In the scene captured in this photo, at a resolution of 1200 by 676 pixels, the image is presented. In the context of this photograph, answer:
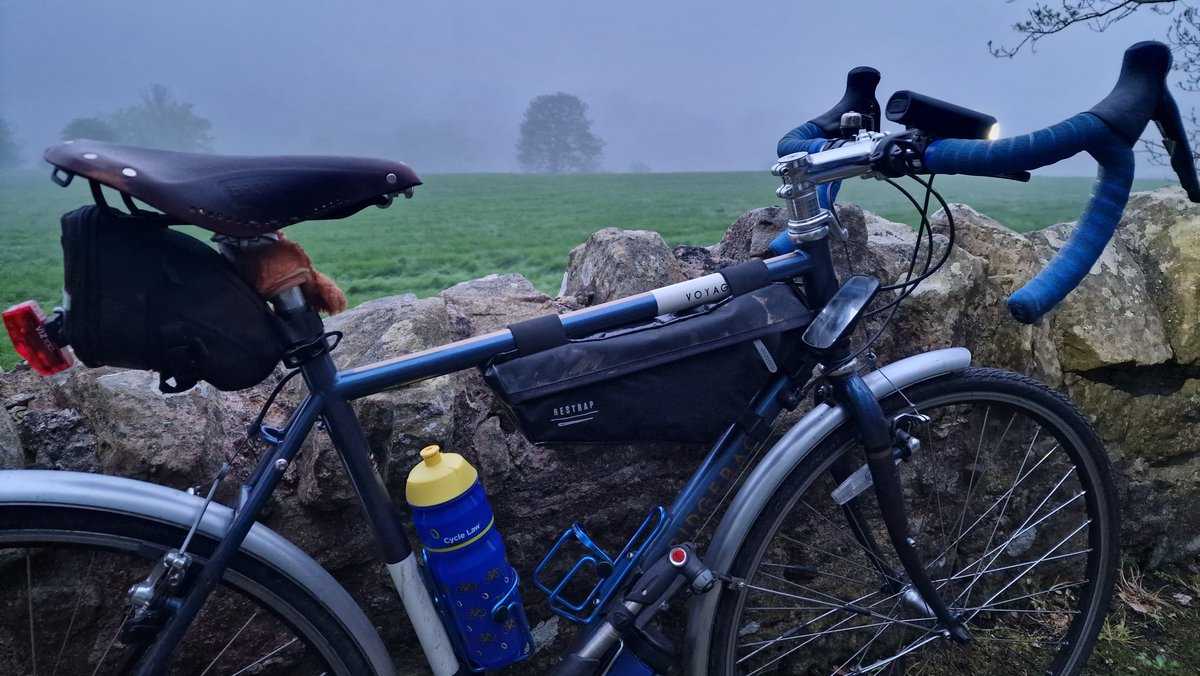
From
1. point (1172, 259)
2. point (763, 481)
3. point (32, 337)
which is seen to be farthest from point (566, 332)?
point (1172, 259)

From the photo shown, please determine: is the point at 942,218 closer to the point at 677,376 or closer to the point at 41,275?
the point at 677,376

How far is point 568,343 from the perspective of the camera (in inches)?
45.3

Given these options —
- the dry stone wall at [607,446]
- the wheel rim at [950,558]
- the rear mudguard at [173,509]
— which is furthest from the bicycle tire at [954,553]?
the rear mudguard at [173,509]

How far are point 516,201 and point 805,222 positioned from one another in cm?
238

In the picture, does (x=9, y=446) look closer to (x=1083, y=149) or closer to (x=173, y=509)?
(x=173, y=509)

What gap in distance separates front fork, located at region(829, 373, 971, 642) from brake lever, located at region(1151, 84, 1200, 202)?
0.56m

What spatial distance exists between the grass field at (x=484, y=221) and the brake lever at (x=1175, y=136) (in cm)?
160

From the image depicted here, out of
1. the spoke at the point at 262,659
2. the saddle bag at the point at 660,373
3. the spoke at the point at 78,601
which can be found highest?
the saddle bag at the point at 660,373

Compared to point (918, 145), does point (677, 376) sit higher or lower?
lower

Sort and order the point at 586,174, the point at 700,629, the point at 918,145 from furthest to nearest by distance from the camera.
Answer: the point at 586,174 → the point at 700,629 → the point at 918,145

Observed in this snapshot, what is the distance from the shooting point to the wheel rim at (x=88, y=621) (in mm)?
1205

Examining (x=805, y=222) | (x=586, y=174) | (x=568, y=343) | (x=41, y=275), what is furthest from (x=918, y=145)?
(x=586, y=174)

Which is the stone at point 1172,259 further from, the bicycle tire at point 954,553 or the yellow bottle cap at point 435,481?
the yellow bottle cap at point 435,481

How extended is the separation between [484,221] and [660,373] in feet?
6.32
